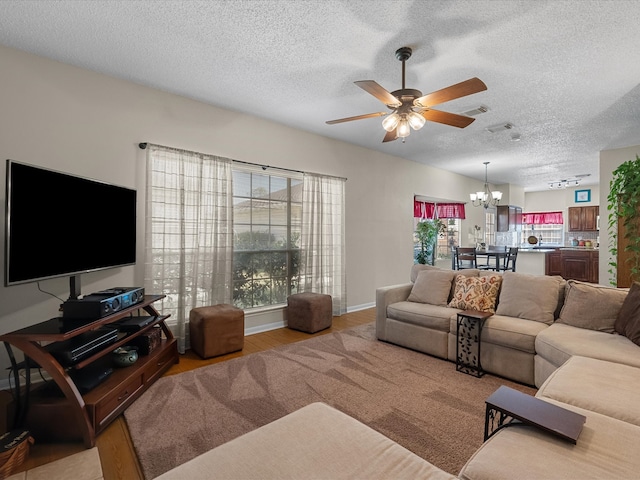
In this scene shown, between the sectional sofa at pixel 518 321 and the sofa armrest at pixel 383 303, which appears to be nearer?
the sectional sofa at pixel 518 321

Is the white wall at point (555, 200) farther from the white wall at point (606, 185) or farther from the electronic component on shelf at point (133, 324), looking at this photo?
the electronic component on shelf at point (133, 324)

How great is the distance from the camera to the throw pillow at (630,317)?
2.30 metres

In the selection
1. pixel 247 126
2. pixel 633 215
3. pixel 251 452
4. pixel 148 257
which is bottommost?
pixel 251 452

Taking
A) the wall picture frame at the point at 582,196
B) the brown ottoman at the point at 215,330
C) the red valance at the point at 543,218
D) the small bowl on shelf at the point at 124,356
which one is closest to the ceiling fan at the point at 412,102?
the brown ottoman at the point at 215,330

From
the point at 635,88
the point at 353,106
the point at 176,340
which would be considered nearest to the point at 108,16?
the point at 353,106

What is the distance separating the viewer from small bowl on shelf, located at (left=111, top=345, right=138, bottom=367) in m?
2.45

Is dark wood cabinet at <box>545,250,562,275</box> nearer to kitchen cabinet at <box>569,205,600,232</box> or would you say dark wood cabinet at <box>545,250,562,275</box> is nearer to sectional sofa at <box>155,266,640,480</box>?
kitchen cabinet at <box>569,205,600,232</box>

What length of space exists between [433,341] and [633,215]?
10.4 feet

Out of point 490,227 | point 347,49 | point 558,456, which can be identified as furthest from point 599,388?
point 490,227

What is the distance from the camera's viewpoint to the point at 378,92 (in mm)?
2273

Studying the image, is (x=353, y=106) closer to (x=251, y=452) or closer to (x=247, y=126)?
(x=247, y=126)

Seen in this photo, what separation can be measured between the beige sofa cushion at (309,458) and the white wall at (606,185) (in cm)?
615

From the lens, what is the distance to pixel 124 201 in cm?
289

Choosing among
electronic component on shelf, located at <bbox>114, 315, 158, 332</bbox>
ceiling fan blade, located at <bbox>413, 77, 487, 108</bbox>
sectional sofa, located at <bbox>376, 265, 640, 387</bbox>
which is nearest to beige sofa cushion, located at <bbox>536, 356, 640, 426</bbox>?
sectional sofa, located at <bbox>376, 265, 640, 387</bbox>
